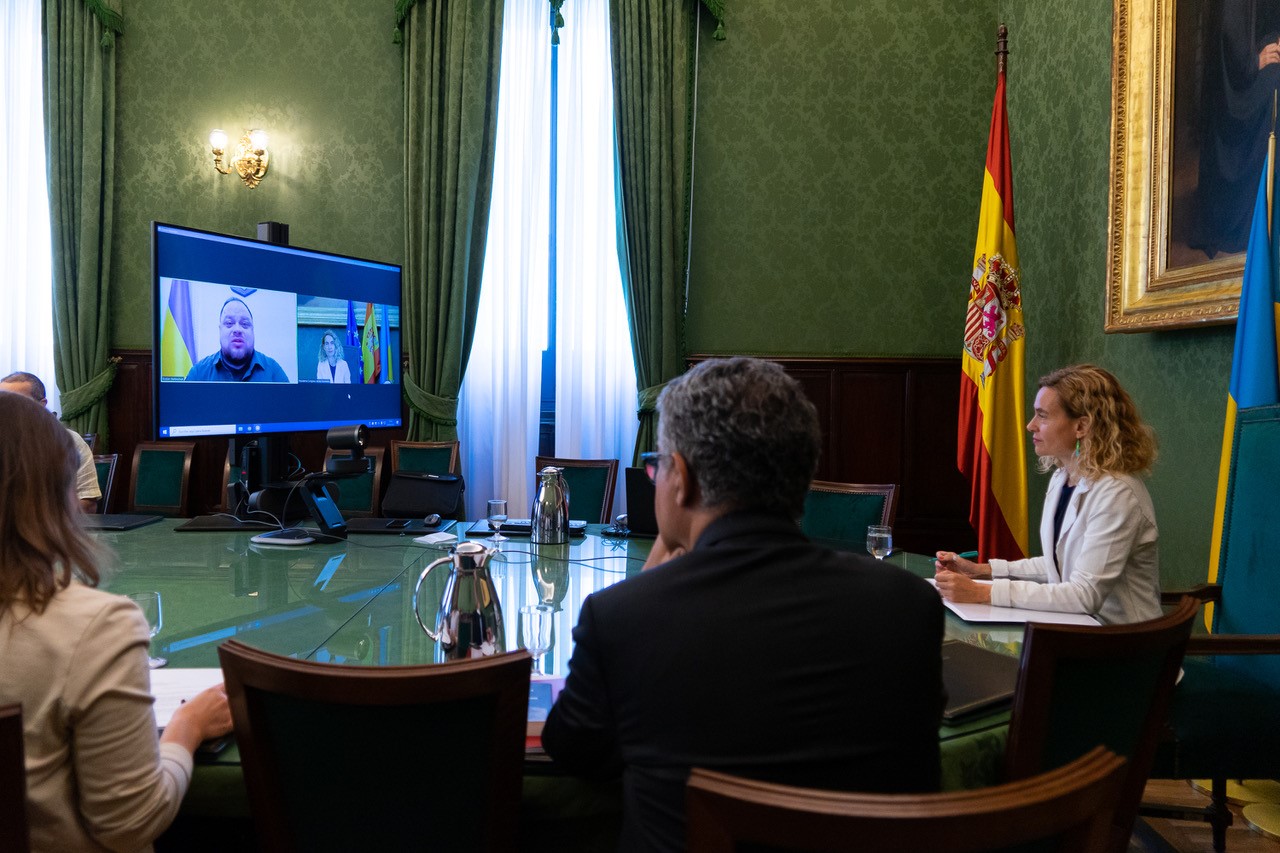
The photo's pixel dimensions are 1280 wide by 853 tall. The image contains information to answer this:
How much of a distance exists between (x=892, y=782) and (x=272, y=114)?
5230 millimetres

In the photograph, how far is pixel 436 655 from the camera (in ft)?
5.25

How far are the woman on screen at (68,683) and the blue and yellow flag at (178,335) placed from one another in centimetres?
203

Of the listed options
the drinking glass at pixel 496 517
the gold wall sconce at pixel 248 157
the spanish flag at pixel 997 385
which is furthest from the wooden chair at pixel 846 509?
the gold wall sconce at pixel 248 157

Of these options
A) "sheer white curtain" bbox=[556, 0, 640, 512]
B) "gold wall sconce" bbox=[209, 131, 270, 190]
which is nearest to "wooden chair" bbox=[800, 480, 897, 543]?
"sheer white curtain" bbox=[556, 0, 640, 512]

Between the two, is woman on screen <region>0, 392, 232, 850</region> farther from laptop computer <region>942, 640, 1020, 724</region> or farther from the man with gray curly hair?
laptop computer <region>942, 640, 1020, 724</region>

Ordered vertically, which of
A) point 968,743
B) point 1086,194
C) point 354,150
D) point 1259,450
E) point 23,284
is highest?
point 354,150

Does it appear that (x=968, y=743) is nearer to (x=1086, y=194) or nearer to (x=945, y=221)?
(x=1086, y=194)

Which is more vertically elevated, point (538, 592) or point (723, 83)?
point (723, 83)

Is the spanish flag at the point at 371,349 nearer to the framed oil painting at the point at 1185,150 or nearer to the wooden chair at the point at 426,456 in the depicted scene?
the wooden chair at the point at 426,456

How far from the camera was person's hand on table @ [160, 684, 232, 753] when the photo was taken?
1.18 metres

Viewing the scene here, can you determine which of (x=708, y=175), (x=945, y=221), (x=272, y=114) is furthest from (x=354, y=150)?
(x=945, y=221)

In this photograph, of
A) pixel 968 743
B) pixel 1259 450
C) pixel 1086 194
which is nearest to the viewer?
pixel 968 743

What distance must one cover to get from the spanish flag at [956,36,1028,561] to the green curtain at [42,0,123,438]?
15.2 ft

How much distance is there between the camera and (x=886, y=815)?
0.74m
